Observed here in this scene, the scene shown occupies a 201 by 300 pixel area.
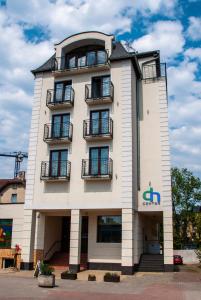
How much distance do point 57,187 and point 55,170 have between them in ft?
4.22

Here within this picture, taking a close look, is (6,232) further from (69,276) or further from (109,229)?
(69,276)

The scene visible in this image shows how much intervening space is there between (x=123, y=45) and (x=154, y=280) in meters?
18.0

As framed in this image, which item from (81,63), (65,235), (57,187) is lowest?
(65,235)

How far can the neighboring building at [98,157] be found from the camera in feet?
76.7

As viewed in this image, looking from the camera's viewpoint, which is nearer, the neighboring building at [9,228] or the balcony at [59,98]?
the balcony at [59,98]

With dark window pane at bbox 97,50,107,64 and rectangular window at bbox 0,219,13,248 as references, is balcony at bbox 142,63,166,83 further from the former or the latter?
rectangular window at bbox 0,219,13,248

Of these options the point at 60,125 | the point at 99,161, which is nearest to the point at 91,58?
the point at 60,125

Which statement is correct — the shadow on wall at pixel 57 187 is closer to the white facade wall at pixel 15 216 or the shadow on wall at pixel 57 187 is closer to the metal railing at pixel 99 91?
the white facade wall at pixel 15 216

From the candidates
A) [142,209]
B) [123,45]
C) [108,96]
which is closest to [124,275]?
[142,209]

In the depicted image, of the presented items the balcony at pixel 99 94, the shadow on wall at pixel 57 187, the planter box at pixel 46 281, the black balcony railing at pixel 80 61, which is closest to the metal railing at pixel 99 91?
the balcony at pixel 99 94

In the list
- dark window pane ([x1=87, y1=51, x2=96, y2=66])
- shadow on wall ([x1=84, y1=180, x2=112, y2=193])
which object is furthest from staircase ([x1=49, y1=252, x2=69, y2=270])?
dark window pane ([x1=87, y1=51, x2=96, y2=66])

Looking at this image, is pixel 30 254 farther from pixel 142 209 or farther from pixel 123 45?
pixel 123 45

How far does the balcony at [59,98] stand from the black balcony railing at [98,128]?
209 centimetres

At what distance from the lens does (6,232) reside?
95.2ft
